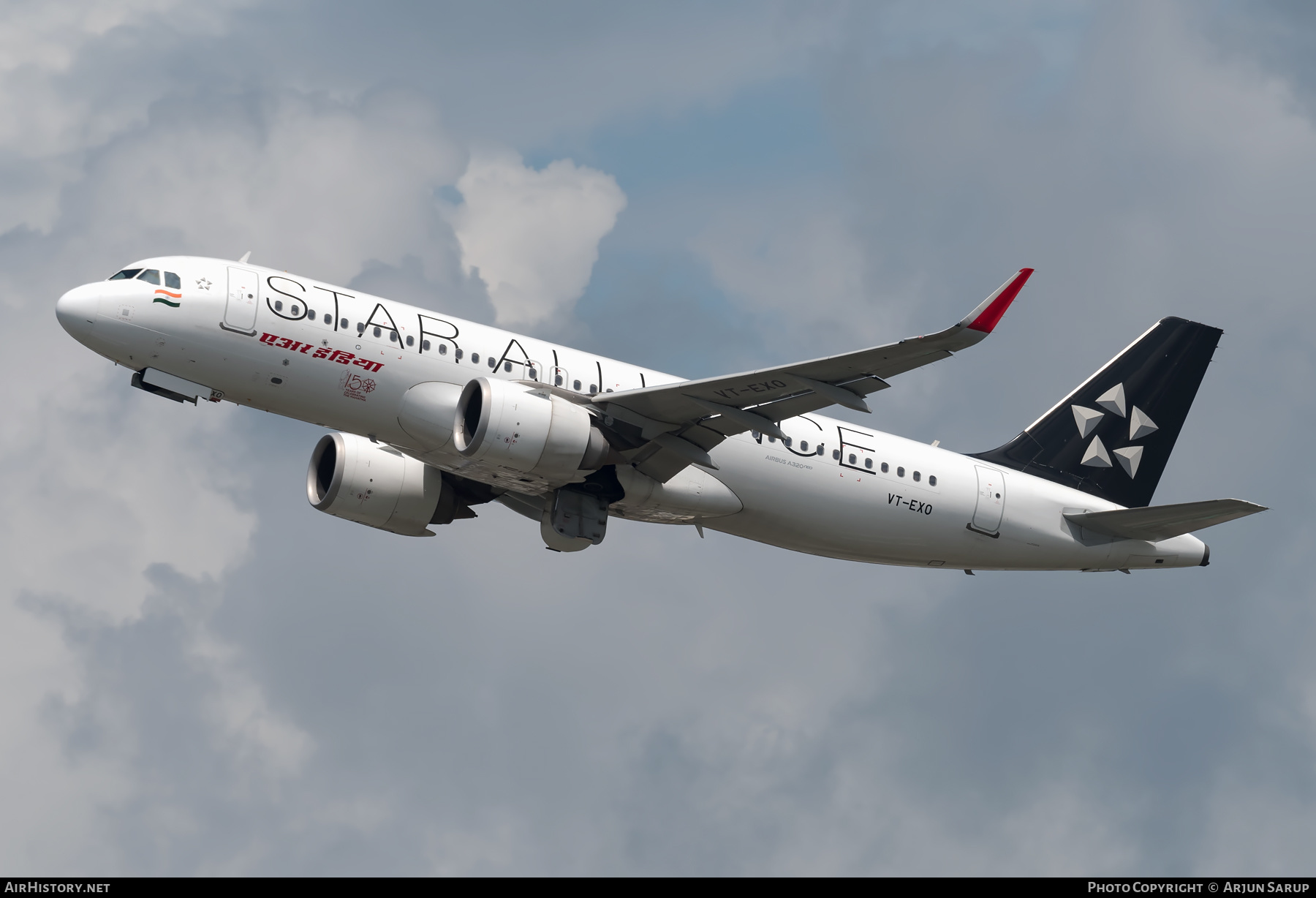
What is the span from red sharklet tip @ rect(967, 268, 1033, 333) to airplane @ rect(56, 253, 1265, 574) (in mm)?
64

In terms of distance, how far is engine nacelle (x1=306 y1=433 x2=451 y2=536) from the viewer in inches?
1710

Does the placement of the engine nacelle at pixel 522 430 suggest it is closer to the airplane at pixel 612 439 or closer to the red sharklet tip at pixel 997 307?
the airplane at pixel 612 439

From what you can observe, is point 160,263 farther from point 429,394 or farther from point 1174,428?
point 1174,428

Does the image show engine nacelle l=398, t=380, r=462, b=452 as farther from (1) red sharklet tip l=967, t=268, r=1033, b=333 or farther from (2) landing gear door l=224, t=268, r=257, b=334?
(1) red sharklet tip l=967, t=268, r=1033, b=333

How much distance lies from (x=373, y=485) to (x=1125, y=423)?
79.4 feet

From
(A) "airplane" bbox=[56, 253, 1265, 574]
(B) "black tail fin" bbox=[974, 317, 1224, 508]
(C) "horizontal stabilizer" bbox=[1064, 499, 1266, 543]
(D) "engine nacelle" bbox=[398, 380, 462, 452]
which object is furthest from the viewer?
(B) "black tail fin" bbox=[974, 317, 1224, 508]

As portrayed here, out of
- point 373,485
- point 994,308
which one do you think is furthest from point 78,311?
point 994,308

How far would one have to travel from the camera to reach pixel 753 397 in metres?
36.8

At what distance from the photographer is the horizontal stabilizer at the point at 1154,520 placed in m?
42.1

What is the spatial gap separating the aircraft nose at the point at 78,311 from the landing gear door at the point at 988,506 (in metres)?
24.8

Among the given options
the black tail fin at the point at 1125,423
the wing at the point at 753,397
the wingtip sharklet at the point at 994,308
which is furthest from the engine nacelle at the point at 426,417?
the black tail fin at the point at 1125,423

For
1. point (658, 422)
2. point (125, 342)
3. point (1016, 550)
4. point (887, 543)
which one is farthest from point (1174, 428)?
point (125, 342)

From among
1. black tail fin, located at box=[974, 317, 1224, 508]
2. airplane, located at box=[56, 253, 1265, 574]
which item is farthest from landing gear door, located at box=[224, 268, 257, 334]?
black tail fin, located at box=[974, 317, 1224, 508]

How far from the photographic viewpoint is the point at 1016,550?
4478 cm
